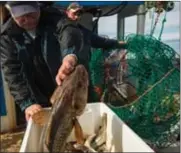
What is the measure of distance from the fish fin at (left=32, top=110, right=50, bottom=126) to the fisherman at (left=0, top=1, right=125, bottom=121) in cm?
52

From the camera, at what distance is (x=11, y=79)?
2.51 m

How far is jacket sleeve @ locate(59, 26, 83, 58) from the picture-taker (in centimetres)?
220

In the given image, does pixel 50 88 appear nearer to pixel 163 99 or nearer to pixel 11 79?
pixel 11 79

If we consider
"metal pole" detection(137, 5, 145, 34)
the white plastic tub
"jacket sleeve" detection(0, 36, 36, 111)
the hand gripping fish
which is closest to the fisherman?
"jacket sleeve" detection(0, 36, 36, 111)

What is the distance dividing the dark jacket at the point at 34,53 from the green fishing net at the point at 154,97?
1.50ft

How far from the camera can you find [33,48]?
2.51 meters

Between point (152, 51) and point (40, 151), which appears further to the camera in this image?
point (152, 51)

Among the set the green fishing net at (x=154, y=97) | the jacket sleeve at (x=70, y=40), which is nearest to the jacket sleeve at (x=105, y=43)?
the green fishing net at (x=154, y=97)

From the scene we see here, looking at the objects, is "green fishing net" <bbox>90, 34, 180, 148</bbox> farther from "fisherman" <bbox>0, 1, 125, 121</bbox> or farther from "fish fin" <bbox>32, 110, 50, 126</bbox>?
"fish fin" <bbox>32, 110, 50, 126</bbox>

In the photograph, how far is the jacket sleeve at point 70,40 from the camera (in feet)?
7.22

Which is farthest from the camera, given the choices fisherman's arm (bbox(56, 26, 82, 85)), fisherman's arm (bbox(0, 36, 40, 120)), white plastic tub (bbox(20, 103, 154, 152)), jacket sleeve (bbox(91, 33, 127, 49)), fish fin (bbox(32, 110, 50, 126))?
jacket sleeve (bbox(91, 33, 127, 49))

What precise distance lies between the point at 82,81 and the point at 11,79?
0.95 meters

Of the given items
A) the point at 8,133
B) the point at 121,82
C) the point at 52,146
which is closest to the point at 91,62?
the point at 121,82

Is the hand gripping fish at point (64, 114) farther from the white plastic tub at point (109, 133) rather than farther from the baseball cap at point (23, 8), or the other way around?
the baseball cap at point (23, 8)
